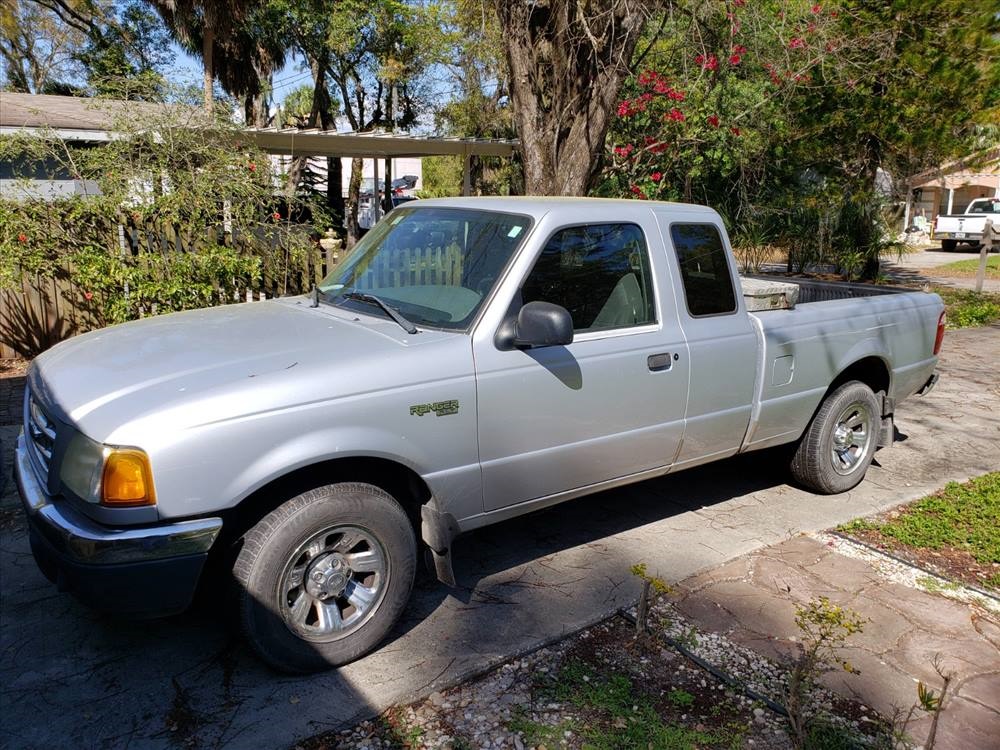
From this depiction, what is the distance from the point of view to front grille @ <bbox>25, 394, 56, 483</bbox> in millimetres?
3295

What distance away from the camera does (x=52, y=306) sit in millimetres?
8430

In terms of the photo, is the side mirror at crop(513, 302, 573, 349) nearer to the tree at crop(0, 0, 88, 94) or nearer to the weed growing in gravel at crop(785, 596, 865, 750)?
the weed growing in gravel at crop(785, 596, 865, 750)

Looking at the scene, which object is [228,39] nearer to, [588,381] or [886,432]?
[886,432]

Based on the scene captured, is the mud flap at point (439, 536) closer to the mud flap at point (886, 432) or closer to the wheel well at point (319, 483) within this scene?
→ the wheel well at point (319, 483)

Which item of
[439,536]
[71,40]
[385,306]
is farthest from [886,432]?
[71,40]

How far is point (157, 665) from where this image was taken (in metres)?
3.51

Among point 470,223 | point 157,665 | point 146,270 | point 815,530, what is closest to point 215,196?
point 146,270

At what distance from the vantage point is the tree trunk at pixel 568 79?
870 cm

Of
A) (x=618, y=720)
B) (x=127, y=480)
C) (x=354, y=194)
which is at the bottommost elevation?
(x=618, y=720)

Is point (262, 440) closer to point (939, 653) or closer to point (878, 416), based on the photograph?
point (939, 653)

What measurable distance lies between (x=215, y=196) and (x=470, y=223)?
496cm

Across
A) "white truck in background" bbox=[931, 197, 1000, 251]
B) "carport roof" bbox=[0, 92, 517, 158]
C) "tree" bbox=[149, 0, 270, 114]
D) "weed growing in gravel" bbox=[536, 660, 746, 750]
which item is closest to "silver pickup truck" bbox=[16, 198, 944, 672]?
"weed growing in gravel" bbox=[536, 660, 746, 750]

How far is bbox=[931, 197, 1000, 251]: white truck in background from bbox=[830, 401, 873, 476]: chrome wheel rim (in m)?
26.1

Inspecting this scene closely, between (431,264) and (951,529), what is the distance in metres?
3.60
